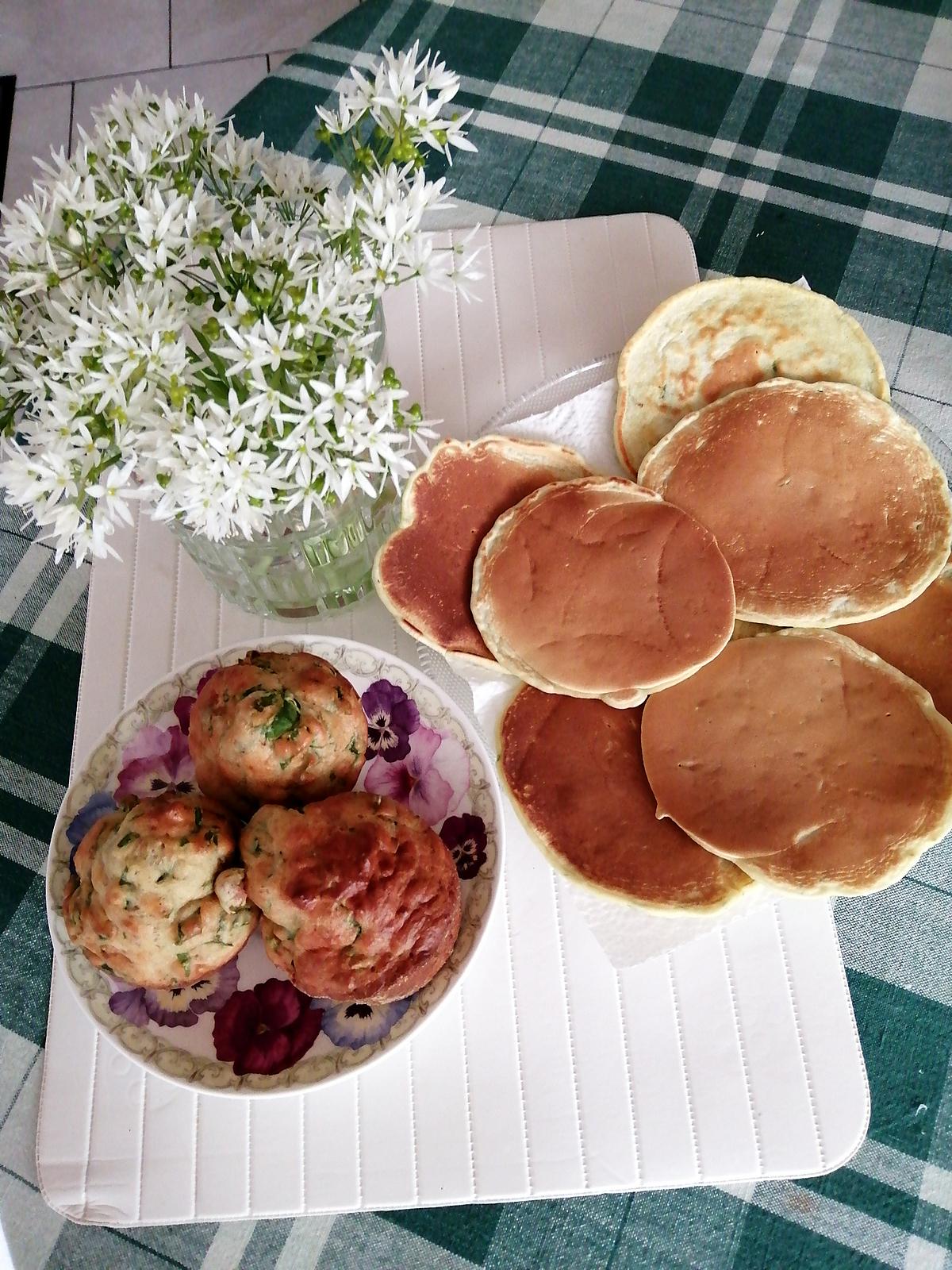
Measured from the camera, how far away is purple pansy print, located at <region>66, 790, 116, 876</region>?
0.92 meters

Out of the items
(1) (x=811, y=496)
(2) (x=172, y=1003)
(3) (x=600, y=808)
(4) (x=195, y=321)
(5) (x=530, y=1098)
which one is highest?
(4) (x=195, y=321)

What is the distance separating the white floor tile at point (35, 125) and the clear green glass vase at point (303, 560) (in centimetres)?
191

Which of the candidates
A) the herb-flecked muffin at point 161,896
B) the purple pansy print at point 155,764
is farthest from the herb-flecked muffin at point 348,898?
the purple pansy print at point 155,764

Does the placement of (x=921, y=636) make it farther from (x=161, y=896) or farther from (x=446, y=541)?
(x=161, y=896)

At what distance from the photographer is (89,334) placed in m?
0.61

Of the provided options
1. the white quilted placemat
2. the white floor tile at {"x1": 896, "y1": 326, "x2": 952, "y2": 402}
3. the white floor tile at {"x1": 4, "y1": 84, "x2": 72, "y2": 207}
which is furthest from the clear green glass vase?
the white floor tile at {"x1": 4, "y1": 84, "x2": 72, "y2": 207}

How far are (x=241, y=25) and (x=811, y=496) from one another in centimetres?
232

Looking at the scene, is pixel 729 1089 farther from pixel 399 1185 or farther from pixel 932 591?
pixel 932 591

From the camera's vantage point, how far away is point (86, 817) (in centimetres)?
93

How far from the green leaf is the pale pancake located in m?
0.48

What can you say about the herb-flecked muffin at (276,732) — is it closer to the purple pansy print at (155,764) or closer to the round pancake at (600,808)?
the purple pansy print at (155,764)

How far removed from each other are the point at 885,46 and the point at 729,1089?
4.71 ft

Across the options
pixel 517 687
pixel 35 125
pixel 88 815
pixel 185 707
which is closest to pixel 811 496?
pixel 517 687

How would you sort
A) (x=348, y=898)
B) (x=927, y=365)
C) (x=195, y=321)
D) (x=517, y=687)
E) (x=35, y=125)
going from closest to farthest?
(x=195, y=321)
(x=348, y=898)
(x=517, y=687)
(x=927, y=365)
(x=35, y=125)
